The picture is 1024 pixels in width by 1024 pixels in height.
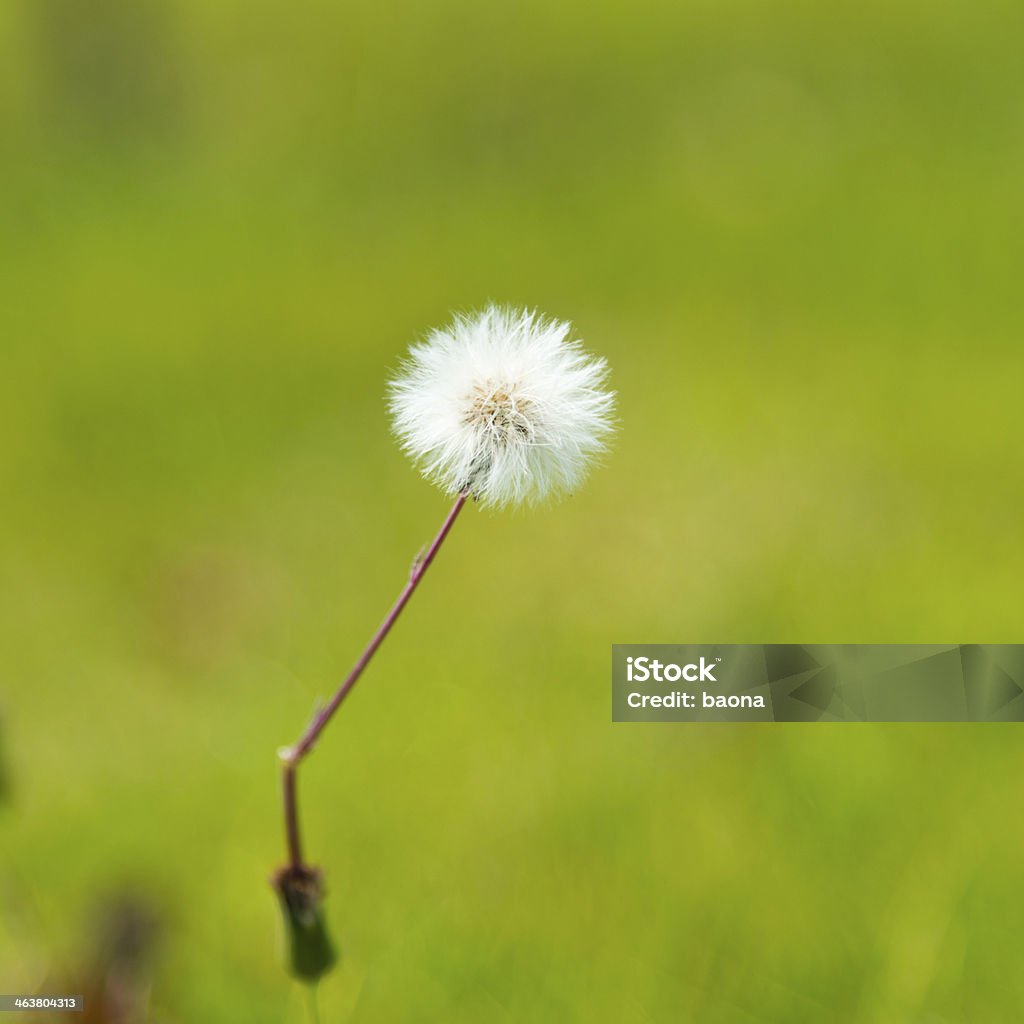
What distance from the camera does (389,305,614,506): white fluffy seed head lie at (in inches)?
20.7

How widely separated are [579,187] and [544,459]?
207 centimetres

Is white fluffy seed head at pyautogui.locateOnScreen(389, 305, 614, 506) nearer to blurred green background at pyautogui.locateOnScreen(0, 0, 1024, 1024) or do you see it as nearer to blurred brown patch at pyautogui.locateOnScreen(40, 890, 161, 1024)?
blurred green background at pyautogui.locateOnScreen(0, 0, 1024, 1024)

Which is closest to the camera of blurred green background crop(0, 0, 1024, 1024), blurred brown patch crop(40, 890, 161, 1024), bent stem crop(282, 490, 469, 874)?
bent stem crop(282, 490, 469, 874)

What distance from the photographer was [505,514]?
5.17ft

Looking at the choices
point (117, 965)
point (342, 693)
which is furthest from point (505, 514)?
point (342, 693)

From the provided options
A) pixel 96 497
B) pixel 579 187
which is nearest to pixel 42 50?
pixel 579 187

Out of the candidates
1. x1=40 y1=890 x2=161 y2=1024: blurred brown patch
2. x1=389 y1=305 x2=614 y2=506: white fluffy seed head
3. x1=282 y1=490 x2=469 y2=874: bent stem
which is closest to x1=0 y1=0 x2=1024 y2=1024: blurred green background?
x1=40 y1=890 x2=161 y2=1024: blurred brown patch

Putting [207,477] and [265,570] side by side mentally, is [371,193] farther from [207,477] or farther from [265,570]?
[265,570]

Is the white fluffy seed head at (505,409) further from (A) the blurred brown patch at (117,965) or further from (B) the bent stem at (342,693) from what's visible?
(A) the blurred brown patch at (117,965)

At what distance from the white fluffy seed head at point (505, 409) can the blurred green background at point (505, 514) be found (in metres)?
0.27

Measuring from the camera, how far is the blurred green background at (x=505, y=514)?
2.96ft

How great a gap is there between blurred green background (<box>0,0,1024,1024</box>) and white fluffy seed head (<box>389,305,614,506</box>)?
0.89 ft

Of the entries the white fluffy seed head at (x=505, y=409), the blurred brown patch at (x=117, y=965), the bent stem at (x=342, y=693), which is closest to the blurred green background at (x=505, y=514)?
A: the blurred brown patch at (x=117, y=965)

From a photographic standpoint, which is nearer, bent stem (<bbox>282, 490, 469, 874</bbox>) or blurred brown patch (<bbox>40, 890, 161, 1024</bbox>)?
bent stem (<bbox>282, 490, 469, 874</bbox>)
